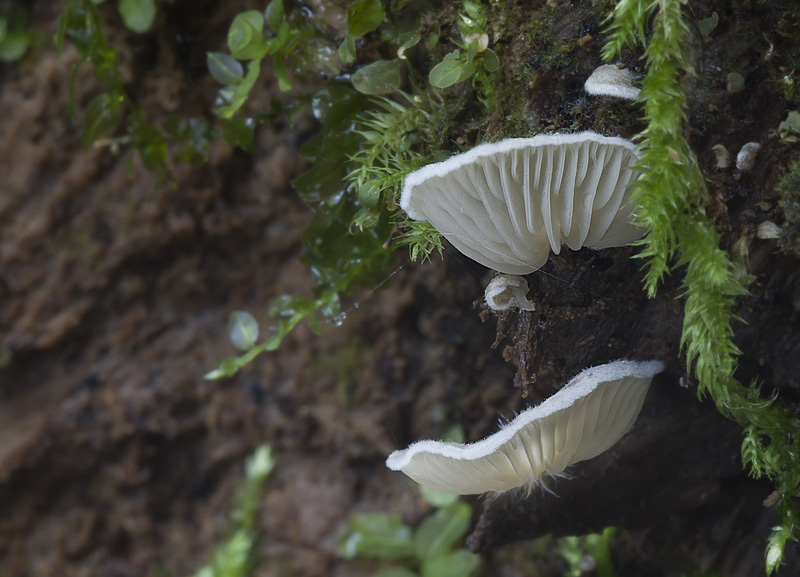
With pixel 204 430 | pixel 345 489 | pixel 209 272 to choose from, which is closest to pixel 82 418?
pixel 204 430

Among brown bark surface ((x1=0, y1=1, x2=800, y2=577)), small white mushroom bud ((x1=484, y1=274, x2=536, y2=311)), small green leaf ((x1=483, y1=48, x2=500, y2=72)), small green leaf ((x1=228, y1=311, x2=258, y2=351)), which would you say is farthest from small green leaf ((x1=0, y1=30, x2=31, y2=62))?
small white mushroom bud ((x1=484, y1=274, x2=536, y2=311))

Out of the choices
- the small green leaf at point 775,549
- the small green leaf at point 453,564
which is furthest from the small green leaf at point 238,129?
the small green leaf at point 775,549

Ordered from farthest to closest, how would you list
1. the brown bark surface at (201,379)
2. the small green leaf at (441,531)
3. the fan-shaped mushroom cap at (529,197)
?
the small green leaf at (441,531) < the brown bark surface at (201,379) < the fan-shaped mushroom cap at (529,197)

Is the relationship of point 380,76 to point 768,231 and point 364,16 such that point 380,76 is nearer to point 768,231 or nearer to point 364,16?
point 364,16

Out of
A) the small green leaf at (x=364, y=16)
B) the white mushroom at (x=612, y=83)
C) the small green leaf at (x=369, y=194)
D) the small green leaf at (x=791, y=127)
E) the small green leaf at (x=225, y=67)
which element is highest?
the small green leaf at (x=364, y=16)

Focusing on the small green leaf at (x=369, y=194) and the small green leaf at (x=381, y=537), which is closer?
the small green leaf at (x=369, y=194)

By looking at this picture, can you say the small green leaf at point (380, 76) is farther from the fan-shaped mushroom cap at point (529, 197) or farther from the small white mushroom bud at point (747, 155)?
the small white mushroom bud at point (747, 155)
